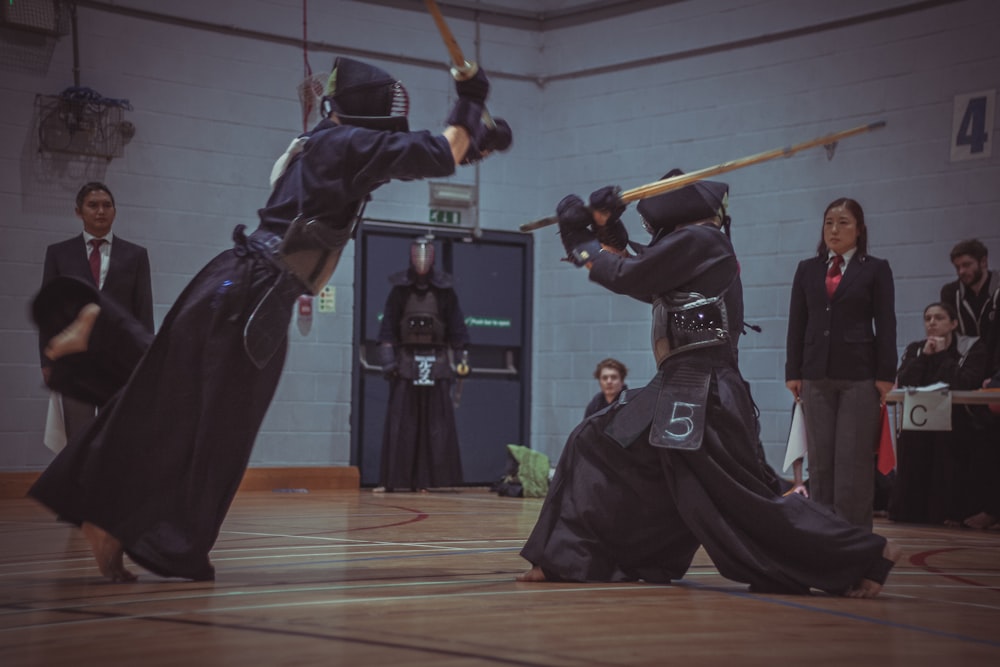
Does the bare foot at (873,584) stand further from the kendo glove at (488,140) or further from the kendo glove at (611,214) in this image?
the kendo glove at (488,140)

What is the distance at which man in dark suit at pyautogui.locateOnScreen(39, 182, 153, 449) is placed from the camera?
581cm

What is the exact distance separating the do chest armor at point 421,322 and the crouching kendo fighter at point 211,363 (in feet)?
17.7

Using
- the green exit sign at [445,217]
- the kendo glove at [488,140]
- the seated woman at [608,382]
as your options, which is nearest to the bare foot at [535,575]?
the kendo glove at [488,140]

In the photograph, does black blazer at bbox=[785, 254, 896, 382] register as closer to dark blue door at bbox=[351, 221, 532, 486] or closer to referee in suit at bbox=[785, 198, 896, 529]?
referee in suit at bbox=[785, 198, 896, 529]

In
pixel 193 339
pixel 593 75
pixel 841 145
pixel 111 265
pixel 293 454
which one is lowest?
pixel 293 454

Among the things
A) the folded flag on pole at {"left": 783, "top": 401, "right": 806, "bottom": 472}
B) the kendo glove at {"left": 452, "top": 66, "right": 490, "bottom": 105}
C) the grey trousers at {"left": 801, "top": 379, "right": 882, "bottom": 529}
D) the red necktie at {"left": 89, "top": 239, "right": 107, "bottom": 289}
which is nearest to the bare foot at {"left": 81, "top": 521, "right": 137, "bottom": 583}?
the kendo glove at {"left": 452, "top": 66, "right": 490, "bottom": 105}

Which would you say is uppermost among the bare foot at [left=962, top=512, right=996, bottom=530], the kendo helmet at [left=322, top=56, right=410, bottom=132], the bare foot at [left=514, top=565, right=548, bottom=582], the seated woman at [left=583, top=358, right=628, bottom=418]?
the kendo helmet at [left=322, top=56, right=410, bottom=132]

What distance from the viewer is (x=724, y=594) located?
3307mm

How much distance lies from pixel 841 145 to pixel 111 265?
5.09 meters

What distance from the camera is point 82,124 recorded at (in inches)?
318

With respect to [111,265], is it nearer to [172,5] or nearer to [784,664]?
[172,5]

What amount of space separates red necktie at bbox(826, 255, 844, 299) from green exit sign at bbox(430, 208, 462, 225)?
455cm

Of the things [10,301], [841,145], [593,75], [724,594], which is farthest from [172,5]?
[724,594]

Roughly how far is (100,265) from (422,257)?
339 cm
